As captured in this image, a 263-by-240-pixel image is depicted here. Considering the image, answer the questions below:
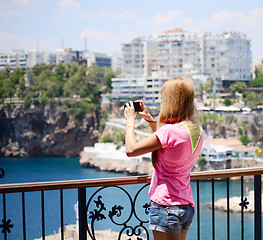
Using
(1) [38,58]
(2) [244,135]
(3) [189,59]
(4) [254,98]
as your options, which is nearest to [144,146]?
(2) [244,135]

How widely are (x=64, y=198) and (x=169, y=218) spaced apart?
2894 centimetres

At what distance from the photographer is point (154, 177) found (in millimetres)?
1522

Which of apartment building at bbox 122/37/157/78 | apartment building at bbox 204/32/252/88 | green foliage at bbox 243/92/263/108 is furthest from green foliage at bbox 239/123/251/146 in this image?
apartment building at bbox 122/37/157/78

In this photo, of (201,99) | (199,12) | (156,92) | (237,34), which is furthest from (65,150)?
(199,12)

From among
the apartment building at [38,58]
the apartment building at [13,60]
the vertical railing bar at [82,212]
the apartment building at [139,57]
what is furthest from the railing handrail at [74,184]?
the apartment building at [38,58]

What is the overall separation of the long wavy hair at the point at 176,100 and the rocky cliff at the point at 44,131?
128 feet

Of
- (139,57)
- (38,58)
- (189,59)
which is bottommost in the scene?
(189,59)

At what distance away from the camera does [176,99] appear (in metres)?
1.45

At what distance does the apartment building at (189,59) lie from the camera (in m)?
41.9

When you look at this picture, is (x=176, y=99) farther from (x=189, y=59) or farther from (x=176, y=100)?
(x=189, y=59)

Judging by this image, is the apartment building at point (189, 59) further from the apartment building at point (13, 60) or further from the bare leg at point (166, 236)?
the bare leg at point (166, 236)

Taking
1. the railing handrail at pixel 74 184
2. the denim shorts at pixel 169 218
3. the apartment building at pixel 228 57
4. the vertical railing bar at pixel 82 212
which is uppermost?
the apartment building at pixel 228 57

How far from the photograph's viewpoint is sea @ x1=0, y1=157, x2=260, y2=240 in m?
18.5

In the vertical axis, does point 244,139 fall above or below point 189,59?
below
